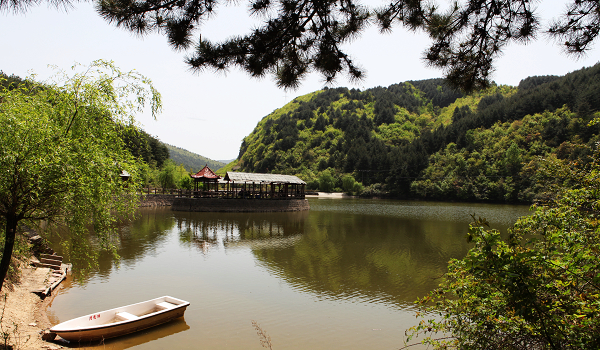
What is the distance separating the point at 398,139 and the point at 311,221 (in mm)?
83403

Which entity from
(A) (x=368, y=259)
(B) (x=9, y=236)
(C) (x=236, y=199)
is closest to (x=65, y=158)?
(B) (x=9, y=236)

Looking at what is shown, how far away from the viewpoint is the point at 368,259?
14.9 metres

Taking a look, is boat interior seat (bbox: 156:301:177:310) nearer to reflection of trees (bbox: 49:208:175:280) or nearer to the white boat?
the white boat

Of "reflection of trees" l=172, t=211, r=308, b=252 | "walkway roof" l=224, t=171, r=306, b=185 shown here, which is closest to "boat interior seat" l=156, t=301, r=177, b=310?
"reflection of trees" l=172, t=211, r=308, b=252

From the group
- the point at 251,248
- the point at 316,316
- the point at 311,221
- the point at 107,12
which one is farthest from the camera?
the point at 311,221

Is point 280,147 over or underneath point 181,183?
over

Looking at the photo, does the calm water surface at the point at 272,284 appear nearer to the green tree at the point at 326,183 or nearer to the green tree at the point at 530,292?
the green tree at the point at 530,292

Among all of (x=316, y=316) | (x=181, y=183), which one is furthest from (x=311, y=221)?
(x=181, y=183)

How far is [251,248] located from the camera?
17.0 m

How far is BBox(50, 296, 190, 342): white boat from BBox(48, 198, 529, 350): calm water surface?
211 mm

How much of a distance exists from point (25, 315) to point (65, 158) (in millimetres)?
4254

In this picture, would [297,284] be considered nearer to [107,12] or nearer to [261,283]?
[261,283]

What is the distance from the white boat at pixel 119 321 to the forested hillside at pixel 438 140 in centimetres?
2357

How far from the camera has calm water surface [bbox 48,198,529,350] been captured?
7.52 metres
